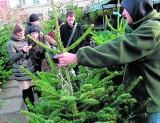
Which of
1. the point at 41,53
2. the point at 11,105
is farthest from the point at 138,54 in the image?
the point at 11,105

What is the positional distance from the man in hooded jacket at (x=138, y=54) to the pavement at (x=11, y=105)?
2.88 meters

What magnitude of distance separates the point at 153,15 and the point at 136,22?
14 centimetres

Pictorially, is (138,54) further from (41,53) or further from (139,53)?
(41,53)

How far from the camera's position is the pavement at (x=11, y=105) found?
551cm

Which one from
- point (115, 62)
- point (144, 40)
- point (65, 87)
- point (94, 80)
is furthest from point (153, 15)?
point (65, 87)

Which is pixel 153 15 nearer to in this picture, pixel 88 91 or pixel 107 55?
pixel 107 55

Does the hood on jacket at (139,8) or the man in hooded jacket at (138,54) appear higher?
the hood on jacket at (139,8)

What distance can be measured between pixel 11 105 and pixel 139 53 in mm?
5199

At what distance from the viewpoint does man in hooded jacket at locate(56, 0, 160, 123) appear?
72.1 inches

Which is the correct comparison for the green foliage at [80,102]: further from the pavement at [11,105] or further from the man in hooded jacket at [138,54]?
the pavement at [11,105]

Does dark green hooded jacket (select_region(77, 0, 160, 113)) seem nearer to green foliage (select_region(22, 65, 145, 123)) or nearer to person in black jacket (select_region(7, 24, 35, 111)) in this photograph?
green foliage (select_region(22, 65, 145, 123))

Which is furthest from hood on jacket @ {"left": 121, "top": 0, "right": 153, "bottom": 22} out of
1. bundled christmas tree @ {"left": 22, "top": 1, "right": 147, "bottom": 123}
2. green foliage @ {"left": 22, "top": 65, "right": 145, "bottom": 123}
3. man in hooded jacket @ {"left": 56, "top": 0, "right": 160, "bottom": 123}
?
green foliage @ {"left": 22, "top": 65, "right": 145, "bottom": 123}

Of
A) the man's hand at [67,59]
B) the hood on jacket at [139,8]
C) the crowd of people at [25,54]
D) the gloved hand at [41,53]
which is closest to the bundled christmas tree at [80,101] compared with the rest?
the man's hand at [67,59]

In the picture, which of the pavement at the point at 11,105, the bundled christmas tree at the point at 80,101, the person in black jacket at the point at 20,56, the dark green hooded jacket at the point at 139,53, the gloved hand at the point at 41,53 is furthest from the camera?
the pavement at the point at 11,105
